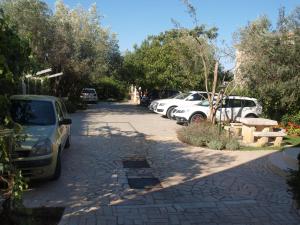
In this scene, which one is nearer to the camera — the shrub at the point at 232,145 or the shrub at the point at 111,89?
the shrub at the point at 232,145

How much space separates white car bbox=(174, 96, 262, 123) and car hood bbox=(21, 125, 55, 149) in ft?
41.2

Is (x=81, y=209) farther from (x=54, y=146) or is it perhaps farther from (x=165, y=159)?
(x=165, y=159)

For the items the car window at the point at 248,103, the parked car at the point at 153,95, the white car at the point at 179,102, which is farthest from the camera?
the parked car at the point at 153,95

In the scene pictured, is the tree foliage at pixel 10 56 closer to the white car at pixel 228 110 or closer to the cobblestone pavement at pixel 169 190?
the cobblestone pavement at pixel 169 190

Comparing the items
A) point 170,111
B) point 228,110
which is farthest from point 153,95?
point 228,110

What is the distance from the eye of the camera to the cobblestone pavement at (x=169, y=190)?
6.25 metres

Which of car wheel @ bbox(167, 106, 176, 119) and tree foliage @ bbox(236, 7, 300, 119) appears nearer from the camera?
tree foliage @ bbox(236, 7, 300, 119)

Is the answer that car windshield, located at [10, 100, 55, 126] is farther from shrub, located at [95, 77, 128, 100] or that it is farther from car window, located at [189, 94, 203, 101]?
shrub, located at [95, 77, 128, 100]

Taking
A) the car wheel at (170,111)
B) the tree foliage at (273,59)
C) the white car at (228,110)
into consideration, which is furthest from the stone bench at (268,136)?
the car wheel at (170,111)

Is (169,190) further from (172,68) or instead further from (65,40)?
(172,68)

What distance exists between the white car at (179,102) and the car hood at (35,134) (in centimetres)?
1427

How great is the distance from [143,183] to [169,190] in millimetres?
755

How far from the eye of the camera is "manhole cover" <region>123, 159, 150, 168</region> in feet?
33.3

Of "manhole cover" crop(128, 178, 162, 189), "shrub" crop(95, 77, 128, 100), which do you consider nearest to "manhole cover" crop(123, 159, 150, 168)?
"manhole cover" crop(128, 178, 162, 189)
